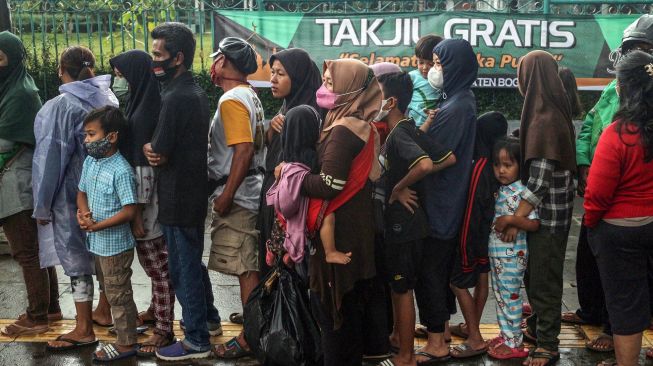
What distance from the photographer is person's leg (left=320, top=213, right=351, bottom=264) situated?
3951 millimetres

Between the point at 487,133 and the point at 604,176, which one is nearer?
the point at 604,176

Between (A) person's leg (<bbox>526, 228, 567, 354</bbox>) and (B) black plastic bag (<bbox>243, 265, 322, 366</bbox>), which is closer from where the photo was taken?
(B) black plastic bag (<bbox>243, 265, 322, 366</bbox>)

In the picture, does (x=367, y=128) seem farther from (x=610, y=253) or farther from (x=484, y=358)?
(x=484, y=358)

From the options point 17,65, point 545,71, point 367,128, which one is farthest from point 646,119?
point 17,65

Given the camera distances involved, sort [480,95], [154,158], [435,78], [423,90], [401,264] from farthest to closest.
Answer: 1. [480,95]
2. [423,90]
3. [435,78]
4. [154,158]
5. [401,264]

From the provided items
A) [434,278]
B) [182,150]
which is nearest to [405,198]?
[434,278]

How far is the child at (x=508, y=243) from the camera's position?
15.5 ft

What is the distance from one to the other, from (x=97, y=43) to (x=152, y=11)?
4.28ft

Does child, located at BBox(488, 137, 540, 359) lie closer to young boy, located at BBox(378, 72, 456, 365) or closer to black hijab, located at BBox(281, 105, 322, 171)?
young boy, located at BBox(378, 72, 456, 365)

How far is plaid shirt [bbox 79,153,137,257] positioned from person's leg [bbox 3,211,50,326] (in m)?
0.64

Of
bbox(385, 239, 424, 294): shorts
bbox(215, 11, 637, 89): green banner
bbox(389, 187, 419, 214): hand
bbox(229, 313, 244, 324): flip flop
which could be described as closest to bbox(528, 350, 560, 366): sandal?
bbox(385, 239, 424, 294): shorts

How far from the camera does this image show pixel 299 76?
15.3ft

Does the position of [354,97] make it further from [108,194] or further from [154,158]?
[108,194]

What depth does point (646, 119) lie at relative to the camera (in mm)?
4000
